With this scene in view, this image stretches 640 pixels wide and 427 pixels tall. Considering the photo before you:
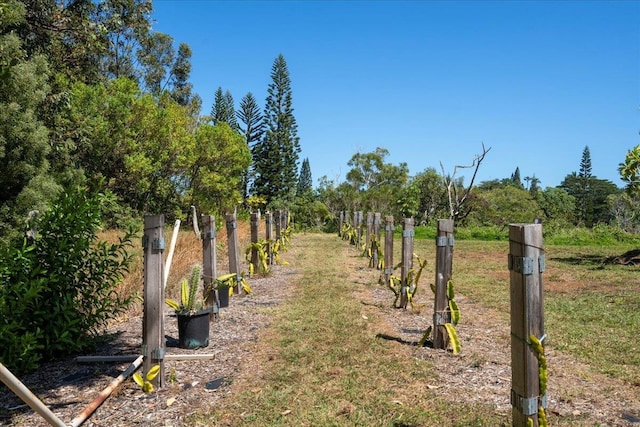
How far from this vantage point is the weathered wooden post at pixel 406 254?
21.0ft

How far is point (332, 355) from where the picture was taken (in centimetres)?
452

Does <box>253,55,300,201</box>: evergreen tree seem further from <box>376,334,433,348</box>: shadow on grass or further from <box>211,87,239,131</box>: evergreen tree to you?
<box>376,334,433,348</box>: shadow on grass

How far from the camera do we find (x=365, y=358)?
445cm

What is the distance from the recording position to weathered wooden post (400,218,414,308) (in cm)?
640

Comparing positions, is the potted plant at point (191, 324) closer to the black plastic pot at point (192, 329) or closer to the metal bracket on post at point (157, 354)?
the black plastic pot at point (192, 329)

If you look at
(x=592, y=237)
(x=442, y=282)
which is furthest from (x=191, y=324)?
(x=592, y=237)

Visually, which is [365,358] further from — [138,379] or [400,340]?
[138,379]

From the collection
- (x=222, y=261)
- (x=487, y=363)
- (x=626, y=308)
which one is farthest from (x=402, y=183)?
(x=487, y=363)

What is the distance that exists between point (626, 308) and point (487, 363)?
12.5ft

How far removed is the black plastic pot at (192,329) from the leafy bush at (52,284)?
66 cm

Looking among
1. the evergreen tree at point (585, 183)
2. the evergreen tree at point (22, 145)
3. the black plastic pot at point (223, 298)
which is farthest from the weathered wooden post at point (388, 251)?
the evergreen tree at point (585, 183)

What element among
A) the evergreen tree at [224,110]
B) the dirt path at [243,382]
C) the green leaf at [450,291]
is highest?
the evergreen tree at [224,110]

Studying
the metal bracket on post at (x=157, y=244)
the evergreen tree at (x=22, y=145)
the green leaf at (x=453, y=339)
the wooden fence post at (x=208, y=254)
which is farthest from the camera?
the evergreen tree at (x=22, y=145)

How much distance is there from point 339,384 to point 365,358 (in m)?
0.68
